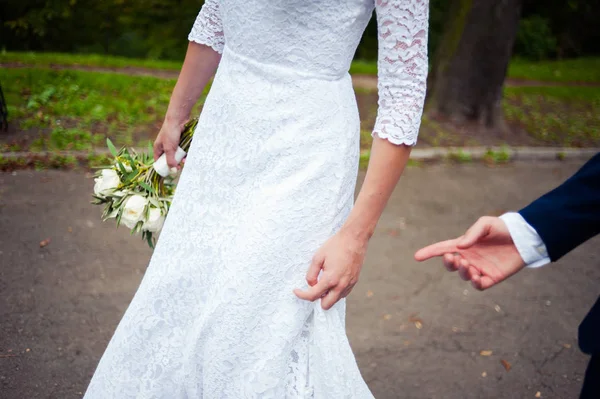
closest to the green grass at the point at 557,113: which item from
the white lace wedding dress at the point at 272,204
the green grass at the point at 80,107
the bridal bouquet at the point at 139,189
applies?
the green grass at the point at 80,107

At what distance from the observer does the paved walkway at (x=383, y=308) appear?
3111mm

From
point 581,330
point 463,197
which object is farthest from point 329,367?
point 463,197

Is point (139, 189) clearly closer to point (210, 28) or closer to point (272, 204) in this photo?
point (210, 28)

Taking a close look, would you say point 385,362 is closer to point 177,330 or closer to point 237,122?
point 177,330

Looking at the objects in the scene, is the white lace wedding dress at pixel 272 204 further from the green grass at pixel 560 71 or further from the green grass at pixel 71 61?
Result: the green grass at pixel 560 71

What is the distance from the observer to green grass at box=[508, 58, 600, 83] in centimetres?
1255

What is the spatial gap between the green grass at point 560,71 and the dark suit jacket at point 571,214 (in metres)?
11.8

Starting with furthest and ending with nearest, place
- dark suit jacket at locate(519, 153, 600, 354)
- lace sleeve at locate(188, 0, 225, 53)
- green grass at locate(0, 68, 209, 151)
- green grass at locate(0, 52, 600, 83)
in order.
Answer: green grass at locate(0, 52, 600, 83) < green grass at locate(0, 68, 209, 151) < lace sleeve at locate(188, 0, 225, 53) < dark suit jacket at locate(519, 153, 600, 354)

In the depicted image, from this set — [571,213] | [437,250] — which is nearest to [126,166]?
[437,250]

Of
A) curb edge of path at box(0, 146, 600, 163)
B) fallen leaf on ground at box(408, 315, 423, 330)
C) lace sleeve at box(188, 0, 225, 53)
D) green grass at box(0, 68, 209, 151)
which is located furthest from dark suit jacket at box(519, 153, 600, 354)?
green grass at box(0, 68, 209, 151)

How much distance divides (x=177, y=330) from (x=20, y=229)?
3035 millimetres

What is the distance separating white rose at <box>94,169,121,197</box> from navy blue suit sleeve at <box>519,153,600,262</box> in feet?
5.31

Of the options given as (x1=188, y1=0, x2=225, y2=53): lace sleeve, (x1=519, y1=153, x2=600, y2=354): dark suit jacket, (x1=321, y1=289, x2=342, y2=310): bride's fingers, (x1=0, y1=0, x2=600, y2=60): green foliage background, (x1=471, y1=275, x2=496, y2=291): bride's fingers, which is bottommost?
(x1=0, y1=0, x2=600, y2=60): green foliage background

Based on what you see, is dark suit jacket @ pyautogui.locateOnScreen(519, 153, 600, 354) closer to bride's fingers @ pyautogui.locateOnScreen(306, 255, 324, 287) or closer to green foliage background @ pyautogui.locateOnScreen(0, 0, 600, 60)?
bride's fingers @ pyautogui.locateOnScreen(306, 255, 324, 287)
